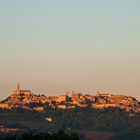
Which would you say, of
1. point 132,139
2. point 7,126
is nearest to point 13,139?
point 132,139

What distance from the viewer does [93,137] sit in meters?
192

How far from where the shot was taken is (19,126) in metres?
198

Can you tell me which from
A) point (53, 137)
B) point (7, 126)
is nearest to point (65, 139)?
point (53, 137)

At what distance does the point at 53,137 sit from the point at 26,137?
2.34 meters

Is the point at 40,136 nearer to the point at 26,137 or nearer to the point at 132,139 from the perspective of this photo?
the point at 26,137

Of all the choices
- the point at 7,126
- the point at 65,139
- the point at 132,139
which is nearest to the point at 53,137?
the point at 65,139

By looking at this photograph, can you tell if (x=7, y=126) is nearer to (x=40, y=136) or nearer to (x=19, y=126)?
(x=19, y=126)

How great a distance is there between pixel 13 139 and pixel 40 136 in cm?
261

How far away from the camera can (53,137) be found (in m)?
78.4

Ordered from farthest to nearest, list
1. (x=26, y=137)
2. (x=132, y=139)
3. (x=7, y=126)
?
1. (x=7, y=126)
2. (x=132, y=139)
3. (x=26, y=137)

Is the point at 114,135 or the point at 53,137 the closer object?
the point at 53,137

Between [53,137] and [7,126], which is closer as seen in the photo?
[53,137]

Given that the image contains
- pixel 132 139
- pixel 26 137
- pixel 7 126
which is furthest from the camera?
pixel 7 126

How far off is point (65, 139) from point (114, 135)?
121305mm
